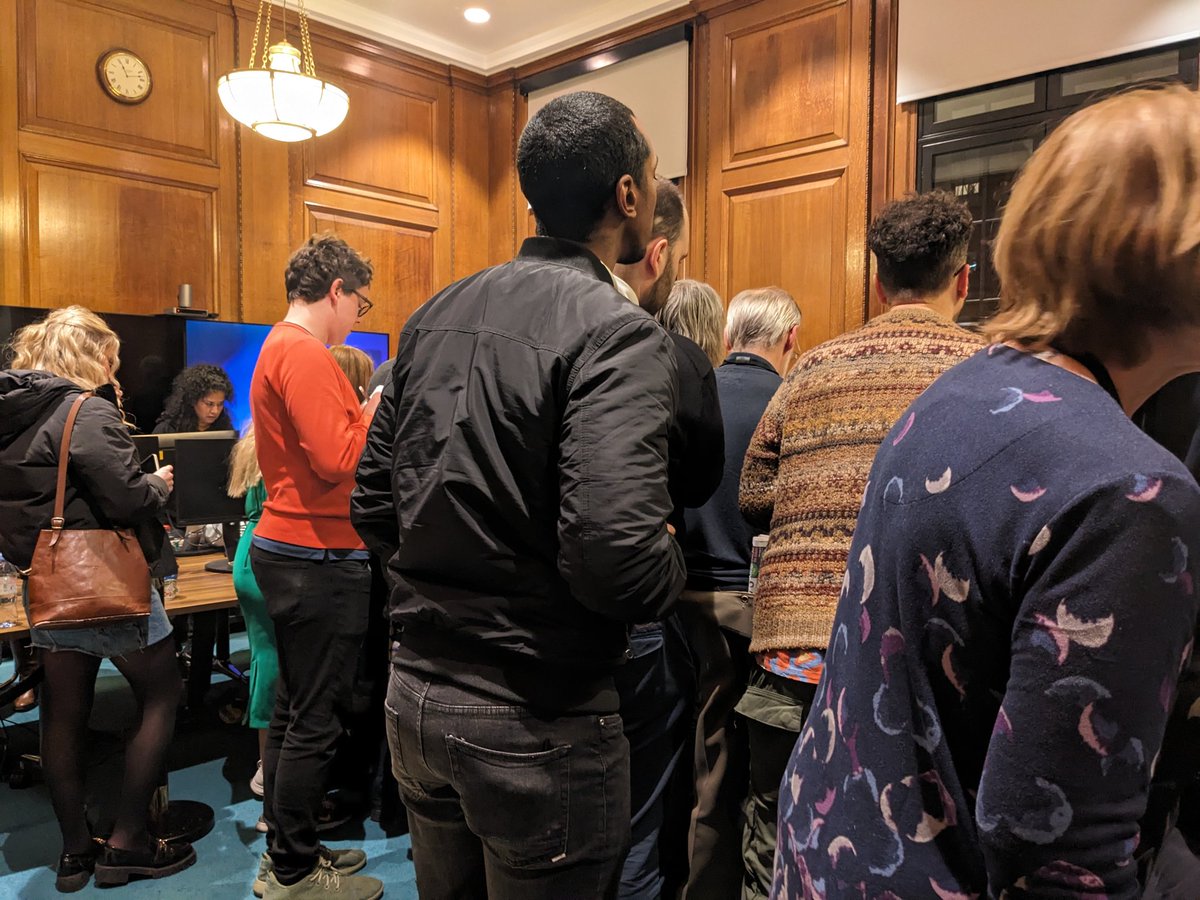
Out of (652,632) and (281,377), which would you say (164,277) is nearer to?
(281,377)

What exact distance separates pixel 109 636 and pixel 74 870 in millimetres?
632

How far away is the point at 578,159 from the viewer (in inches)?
43.8

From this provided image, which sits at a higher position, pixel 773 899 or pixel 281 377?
pixel 281 377

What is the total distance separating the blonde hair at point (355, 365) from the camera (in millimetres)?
2406

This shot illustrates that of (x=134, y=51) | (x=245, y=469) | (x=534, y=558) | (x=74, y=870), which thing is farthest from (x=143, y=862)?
(x=134, y=51)

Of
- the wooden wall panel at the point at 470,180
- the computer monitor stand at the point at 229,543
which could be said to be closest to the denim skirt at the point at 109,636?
the computer monitor stand at the point at 229,543

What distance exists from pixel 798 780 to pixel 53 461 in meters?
1.85

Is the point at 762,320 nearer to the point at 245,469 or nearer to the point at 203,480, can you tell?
the point at 245,469

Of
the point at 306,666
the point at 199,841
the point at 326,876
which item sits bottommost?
the point at 199,841

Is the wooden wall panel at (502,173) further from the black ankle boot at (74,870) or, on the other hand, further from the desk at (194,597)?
the black ankle boot at (74,870)

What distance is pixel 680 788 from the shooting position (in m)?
1.63

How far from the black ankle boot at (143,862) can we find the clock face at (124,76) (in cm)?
362

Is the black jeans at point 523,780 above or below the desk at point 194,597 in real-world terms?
above

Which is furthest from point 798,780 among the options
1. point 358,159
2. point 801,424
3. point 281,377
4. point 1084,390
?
point 358,159
